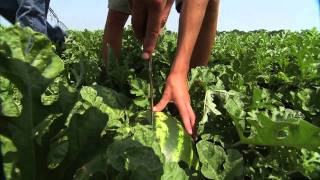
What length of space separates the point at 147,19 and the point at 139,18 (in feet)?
0.13

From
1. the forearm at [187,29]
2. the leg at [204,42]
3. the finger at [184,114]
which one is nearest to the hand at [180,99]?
the finger at [184,114]

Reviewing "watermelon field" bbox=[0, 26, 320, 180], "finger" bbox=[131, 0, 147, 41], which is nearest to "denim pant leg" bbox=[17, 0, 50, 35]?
"watermelon field" bbox=[0, 26, 320, 180]

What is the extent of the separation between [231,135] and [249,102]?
0.22 meters

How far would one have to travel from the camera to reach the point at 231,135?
2111mm

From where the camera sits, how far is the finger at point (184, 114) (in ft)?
6.94

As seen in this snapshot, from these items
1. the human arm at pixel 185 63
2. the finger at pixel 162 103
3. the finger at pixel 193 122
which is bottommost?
the finger at pixel 193 122

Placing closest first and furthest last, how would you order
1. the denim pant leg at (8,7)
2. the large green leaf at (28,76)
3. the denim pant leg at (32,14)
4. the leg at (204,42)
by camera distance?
the large green leaf at (28,76), the leg at (204,42), the denim pant leg at (32,14), the denim pant leg at (8,7)

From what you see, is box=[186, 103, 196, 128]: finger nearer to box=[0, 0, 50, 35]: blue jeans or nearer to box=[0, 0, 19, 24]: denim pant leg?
box=[0, 0, 50, 35]: blue jeans

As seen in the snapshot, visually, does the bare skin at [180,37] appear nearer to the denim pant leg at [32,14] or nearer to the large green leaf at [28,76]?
the large green leaf at [28,76]

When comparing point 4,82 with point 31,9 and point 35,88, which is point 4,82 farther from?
point 31,9

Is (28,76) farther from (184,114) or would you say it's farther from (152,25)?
(184,114)

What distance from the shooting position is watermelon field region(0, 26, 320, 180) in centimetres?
132

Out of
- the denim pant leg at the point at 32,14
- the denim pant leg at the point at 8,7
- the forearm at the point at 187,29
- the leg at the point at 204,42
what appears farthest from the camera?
the denim pant leg at the point at 8,7

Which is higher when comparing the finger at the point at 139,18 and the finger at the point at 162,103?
the finger at the point at 139,18
